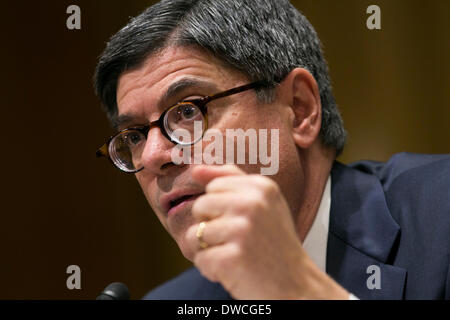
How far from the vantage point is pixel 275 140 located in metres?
1.17

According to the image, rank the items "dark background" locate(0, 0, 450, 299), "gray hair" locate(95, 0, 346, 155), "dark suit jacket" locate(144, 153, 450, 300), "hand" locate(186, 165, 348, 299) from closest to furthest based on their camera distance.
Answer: "hand" locate(186, 165, 348, 299)
"dark suit jacket" locate(144, 153, 450, 300)
"gray hair" locate(95, 0, 346, 155)
"dark background" locate(0, 0, 450, 299)

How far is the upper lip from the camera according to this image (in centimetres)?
109

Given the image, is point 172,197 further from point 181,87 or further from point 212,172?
point 212,172

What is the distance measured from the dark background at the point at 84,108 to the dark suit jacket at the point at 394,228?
475 mm

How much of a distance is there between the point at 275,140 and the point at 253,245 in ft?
1.68

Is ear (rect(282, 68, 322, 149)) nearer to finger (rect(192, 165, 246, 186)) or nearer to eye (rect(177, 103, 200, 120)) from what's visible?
eye (rect(177, 103, 200, 120))

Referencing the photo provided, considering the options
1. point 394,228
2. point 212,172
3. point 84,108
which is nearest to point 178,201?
point 212,172

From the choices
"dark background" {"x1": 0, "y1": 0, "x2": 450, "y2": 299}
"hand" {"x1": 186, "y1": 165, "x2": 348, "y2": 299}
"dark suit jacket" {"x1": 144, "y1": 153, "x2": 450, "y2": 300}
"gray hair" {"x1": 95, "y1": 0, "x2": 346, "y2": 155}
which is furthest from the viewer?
"dark background" {"x1": 0, "y1": 0, "x2": 450, "y2": 299}

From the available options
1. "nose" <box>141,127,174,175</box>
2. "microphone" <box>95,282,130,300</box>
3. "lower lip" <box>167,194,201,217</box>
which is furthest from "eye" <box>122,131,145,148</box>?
"microphone" <box>95,282,130,300</box>

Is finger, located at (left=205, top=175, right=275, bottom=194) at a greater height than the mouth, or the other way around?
finger, located at (left=205, top=175, right=275, bottom=194)

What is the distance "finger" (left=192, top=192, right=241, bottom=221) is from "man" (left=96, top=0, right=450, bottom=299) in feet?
0.75

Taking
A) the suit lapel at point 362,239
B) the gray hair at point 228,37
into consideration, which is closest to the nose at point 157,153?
the gray hair at point 228,37

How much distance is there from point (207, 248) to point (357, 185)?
67cm

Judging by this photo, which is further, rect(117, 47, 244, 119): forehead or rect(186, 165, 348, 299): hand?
rect(117, 47, 244, 119): forehead
